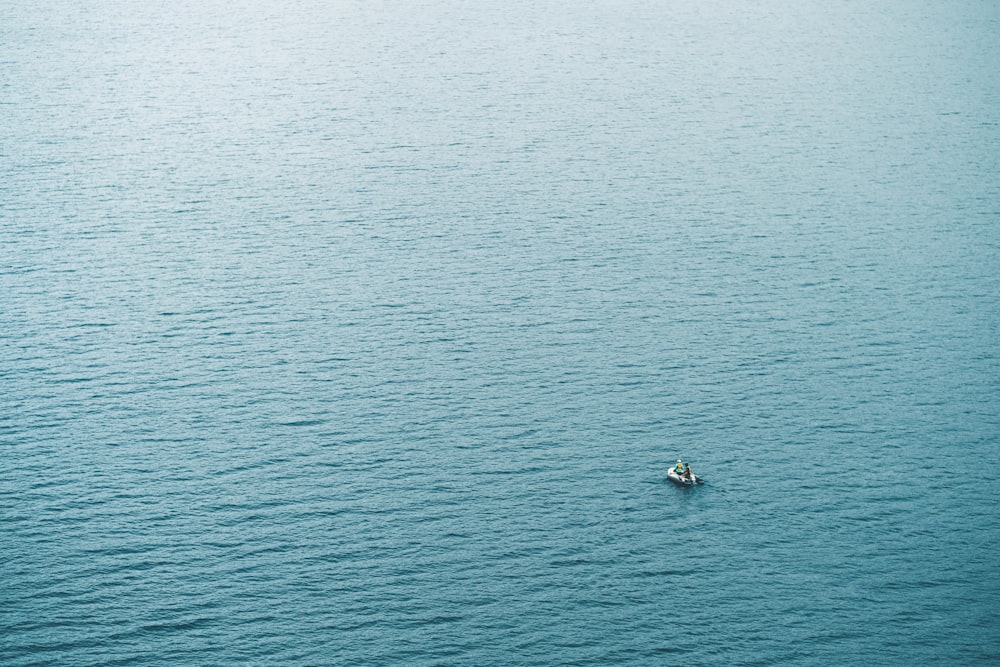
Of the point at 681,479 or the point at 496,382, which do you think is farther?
the point at 496,382

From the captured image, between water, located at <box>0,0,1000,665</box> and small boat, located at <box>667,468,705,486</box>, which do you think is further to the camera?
small boat, located at <box>667,468,705,486</box>

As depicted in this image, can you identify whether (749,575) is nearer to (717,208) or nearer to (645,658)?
(645,658)

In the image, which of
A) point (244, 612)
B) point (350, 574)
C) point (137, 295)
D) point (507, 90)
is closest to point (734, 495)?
point (350, 574)

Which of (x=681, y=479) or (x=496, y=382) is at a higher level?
(x=496, y=382)

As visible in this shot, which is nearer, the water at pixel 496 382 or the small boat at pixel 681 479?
the water at pixel 496 382
